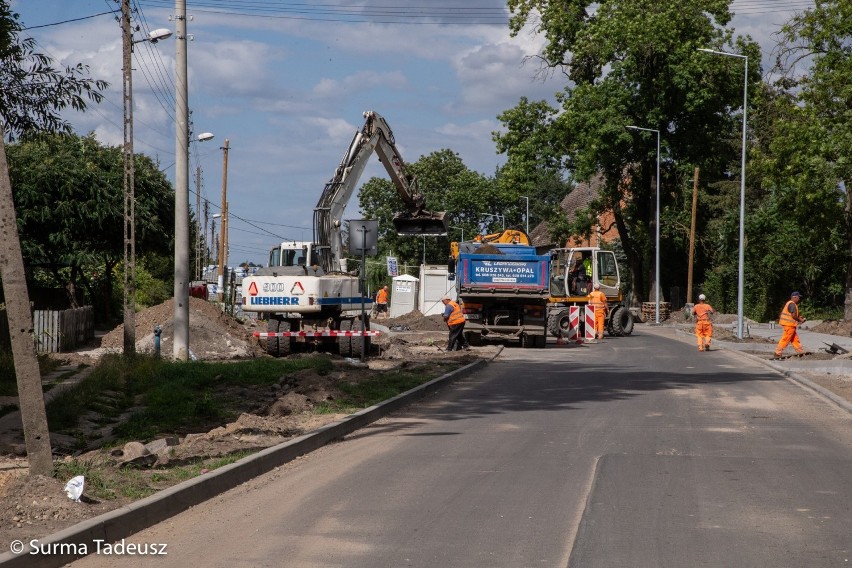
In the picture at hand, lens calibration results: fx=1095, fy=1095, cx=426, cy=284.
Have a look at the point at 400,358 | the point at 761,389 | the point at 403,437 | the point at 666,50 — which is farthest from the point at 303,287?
the point at 666,50

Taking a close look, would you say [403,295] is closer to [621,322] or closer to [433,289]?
[433,289]

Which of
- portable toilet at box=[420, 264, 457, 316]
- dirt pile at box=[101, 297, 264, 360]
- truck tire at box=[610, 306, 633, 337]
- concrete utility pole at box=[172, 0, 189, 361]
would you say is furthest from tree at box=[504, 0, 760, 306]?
concrete utility pole at box=[172, 0, 189, 361]

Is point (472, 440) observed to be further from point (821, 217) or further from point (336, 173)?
point (821, 217)

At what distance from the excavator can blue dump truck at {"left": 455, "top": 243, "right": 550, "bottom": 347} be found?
2.72 metres

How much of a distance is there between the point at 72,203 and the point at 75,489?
93.6 ft

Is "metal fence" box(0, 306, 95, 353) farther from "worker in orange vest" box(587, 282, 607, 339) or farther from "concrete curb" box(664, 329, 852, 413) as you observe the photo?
"worker in orange vest" box(587, 282, 607, 339)

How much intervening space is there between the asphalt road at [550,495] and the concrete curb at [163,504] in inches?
4.4

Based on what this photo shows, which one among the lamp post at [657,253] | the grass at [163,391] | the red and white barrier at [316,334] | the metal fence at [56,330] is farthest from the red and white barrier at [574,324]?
the lamp post at [657,253]

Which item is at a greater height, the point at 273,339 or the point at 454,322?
the point at 454,322

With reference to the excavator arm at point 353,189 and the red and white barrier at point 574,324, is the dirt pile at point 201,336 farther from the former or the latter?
the red and white barrier at point 574,324

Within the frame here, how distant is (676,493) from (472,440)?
3.42 meters

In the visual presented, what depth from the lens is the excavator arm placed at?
83.9 ft

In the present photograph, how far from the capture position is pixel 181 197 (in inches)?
825

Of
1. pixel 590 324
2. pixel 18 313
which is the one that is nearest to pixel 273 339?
pixel 590 324
